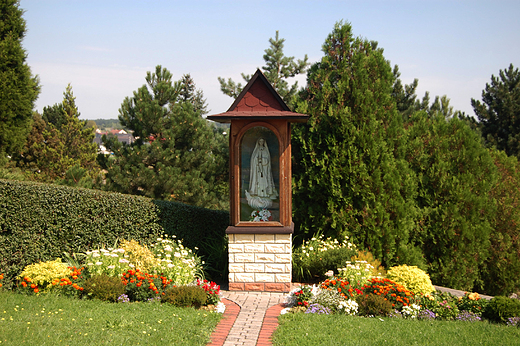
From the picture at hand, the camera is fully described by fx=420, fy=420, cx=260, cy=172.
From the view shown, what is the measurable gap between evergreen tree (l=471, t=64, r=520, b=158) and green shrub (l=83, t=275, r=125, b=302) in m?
18.8

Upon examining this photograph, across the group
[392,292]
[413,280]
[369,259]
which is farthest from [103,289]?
[369,259]

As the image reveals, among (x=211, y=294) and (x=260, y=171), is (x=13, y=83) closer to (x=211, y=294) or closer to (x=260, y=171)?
(x=260, y=171)

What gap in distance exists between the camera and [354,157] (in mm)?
9023

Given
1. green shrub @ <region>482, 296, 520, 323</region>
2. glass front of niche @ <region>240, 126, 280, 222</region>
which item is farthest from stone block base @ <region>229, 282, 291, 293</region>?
green shrub @ <region>482, 296, 520, 323</region>

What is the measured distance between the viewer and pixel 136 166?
1205 centimetres

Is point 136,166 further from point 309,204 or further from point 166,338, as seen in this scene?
point 166,338

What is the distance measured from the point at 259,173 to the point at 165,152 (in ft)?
15.8

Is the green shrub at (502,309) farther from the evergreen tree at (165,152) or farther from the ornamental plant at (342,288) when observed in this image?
the evergreen tree at (165,152)

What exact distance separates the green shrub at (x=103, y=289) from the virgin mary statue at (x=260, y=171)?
9.53 feet

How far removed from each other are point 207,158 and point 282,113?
5.64 meters

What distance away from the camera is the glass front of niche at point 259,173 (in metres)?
7.93

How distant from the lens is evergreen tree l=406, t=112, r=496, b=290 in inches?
392

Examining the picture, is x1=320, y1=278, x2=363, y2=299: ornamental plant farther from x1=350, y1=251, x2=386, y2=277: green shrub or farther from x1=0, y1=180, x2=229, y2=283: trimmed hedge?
x1=0, y1=180, x2=229, y2=283: trimmed hedge

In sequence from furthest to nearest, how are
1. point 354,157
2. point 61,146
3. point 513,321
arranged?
point 61,146
point 354,157
point 513,321
